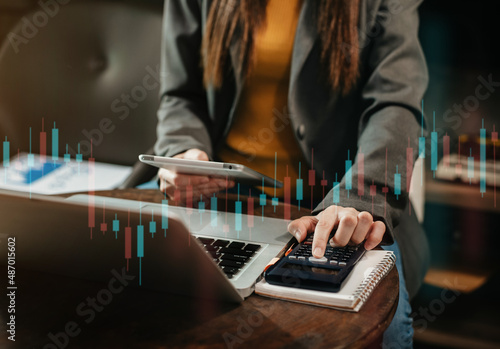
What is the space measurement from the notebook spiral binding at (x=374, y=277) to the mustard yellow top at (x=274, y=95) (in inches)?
21.8

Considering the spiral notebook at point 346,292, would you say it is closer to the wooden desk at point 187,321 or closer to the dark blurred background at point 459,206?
the wooden desk at point 187,321

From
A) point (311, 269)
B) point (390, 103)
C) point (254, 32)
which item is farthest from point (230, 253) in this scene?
point (254, 32)

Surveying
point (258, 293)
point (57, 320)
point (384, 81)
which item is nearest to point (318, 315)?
point (258, 293)

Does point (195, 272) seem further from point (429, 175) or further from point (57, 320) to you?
point (429, 175)

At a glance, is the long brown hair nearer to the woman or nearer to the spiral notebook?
the woman

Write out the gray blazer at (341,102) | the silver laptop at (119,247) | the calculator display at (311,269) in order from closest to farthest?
the silver laptop at (119,247)
the calculator display at (311,269)
the gray blazer at (341,102)

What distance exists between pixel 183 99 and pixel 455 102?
899mm

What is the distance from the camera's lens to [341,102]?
3.98 ft

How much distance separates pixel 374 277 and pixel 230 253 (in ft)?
0.67

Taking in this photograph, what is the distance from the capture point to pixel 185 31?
1.35 meters

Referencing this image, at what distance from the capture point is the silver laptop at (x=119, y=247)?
1.63 ft

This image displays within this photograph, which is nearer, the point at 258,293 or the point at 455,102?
the point at 258,293
